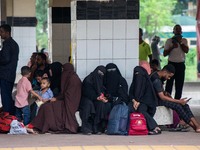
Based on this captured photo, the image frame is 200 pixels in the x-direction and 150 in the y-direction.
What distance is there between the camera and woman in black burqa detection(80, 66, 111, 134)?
13930 millimetres

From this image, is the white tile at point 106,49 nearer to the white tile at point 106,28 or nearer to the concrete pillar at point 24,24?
the white tile at point 106,28

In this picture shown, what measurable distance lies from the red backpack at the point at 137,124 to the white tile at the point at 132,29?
4.95ft

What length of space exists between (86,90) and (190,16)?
39419 millimetres

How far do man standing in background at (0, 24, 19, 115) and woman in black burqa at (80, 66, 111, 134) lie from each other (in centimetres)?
161

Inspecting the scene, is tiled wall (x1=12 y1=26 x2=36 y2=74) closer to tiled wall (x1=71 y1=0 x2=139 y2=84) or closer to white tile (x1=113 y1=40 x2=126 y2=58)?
tiled wall (x1=71 y1=0 x2=139 y2=84)

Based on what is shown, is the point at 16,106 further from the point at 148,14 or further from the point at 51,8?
the point at 148,14

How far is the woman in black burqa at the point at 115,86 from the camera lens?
1413 centimetres

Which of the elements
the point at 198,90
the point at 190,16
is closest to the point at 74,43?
the point at 198,90

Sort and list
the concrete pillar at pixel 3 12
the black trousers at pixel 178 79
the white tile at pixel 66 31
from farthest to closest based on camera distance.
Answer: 1. the concrete pillar at pixel 3 12
2. the white tile at pixel 66 31
3. the black trousers at pixel 178 79

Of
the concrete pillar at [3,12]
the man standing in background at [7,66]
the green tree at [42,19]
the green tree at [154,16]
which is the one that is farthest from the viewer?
the green tree at [42,19]

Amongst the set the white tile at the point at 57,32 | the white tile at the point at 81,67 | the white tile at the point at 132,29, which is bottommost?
the white tile at the point at 81,67

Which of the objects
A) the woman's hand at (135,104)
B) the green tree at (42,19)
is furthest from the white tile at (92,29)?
the green tree at (42,19)

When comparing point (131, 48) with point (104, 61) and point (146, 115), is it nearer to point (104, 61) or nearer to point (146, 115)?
point (104, 61)

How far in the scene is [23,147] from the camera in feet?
40.9
